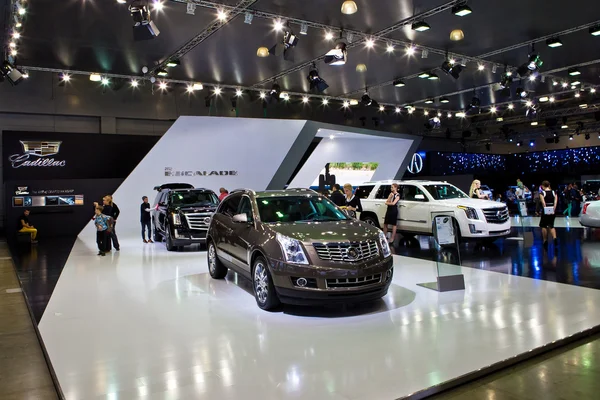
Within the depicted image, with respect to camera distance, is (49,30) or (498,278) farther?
(49,30)

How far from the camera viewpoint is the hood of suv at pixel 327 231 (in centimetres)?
559

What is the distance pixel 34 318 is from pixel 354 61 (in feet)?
39.0

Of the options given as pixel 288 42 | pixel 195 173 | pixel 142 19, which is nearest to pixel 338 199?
pixel 288 42

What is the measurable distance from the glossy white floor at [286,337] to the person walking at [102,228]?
3.86 metres

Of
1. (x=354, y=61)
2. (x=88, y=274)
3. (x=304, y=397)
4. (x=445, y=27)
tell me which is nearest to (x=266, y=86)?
(x=354, y=61)

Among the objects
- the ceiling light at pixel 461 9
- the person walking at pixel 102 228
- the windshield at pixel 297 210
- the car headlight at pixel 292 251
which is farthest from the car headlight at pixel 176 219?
the ceiling light at pixel 461 9

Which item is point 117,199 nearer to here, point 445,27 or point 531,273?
point 445,27

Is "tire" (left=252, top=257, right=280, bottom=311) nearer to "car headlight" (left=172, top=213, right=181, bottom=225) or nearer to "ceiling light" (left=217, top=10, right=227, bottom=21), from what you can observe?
"car headlight" (left=172, top=213, right=181, bottom=225)

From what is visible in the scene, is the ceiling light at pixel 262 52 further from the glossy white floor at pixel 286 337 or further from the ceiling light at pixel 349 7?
the glossy white floor at pixel 286 337

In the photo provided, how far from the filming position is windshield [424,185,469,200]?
1140 centimetres

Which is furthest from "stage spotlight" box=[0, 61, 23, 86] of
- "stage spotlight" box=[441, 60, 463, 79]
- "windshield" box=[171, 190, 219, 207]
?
"stage spotlight" box=[441, 60, 463, 79]

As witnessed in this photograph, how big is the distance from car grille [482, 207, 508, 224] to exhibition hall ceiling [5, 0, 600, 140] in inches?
173

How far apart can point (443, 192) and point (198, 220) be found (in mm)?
6088

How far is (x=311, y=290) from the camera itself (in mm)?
5309
